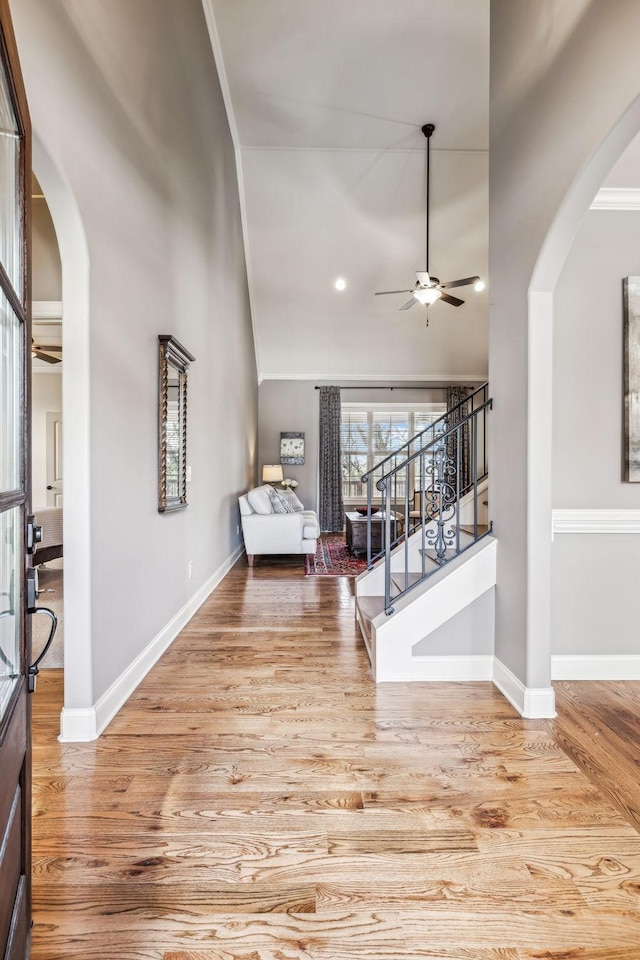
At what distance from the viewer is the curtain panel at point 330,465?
9.12 m

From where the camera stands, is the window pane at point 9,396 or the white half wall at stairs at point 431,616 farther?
the white half wall at stairs at point 431,616

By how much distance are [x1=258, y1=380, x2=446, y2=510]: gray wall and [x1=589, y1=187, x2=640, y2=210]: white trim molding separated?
21.4 ft

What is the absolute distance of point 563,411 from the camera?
8.98 ft

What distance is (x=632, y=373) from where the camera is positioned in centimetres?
272

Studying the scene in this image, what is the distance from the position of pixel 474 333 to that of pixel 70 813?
855 cm

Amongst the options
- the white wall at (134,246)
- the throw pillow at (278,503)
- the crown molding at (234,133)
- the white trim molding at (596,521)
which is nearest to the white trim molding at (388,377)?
the crown molding at (234,133)

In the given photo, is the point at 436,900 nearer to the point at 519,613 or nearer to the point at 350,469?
the point at 519,613

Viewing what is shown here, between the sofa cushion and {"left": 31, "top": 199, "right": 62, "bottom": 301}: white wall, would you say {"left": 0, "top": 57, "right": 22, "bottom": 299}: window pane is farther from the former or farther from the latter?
the sofa cushion

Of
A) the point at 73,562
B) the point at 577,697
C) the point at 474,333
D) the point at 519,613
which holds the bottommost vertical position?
the point at 577,697

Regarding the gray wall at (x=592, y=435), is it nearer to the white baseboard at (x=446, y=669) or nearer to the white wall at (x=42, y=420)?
the white baseboard at (x=446, y=669)

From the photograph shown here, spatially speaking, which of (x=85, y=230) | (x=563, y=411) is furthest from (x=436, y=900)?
(x=85, y=230)

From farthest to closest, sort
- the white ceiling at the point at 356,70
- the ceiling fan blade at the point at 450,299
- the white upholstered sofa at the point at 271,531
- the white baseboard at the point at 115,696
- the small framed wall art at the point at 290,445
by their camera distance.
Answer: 1. the small framed wall art at the point at 290,445
2. the white upholstered sofa at the point at 271,531
3. the ceiling fan blade at the point at 450,299
4. the white ceiling at the point at 356,70
5. the white baseboard at the point at 115,696

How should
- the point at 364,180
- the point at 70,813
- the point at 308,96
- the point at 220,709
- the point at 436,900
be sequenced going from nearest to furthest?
the point at 436,900 < the point at 70,813 < the point at 220,709 < the point at 308,96 < the point at 364,180

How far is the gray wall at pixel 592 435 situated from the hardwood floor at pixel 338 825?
423mm
